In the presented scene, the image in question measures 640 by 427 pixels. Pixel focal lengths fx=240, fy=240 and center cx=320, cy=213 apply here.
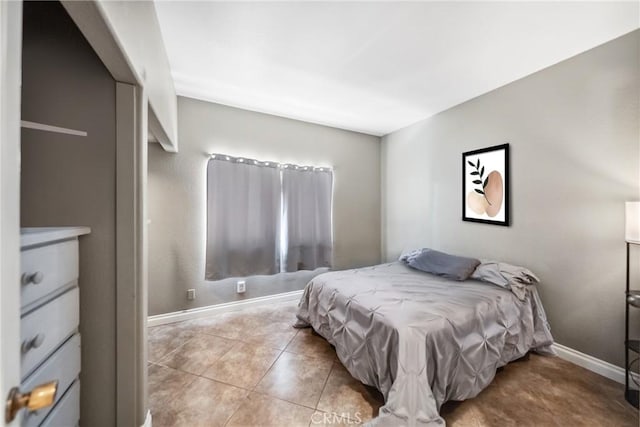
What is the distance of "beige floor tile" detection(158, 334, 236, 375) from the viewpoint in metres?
1.94

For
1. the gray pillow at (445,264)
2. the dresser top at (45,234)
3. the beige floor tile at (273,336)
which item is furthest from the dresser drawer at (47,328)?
the gray pillow at (445,264)

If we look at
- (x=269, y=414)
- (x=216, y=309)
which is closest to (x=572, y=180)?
(x=269, y=414)

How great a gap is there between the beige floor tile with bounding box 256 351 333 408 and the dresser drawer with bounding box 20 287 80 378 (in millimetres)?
1217

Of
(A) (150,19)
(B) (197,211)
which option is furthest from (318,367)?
(A) (150,19)

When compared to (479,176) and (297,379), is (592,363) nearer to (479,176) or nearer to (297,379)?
(479,176)

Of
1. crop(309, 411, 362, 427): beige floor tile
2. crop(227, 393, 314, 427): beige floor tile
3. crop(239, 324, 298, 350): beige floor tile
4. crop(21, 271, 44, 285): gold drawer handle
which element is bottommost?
crop(227, 393, 314, 427): beige floor tile

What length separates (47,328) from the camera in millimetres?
858

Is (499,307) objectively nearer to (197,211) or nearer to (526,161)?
(526,161)

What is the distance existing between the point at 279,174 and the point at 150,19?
1926 millimetres

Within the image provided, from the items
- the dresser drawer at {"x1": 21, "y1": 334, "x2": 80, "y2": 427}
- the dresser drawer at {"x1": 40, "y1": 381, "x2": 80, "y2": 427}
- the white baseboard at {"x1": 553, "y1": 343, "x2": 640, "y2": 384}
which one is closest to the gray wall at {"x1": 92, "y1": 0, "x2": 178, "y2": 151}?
the dresser drawer at {"x1": 21, "y1": 334, "x2": 80, "y2": 427}

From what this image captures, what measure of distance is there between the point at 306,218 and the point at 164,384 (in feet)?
7.27

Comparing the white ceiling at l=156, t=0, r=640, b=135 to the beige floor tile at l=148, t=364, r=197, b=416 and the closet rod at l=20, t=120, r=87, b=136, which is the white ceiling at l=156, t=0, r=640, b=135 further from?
the beige floor tile at l=148, t=364, r=197, b=416

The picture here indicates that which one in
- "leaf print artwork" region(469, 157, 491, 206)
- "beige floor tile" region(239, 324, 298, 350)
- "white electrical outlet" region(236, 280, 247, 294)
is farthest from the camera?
"white electrical outlet" region(236, 280, 247, 294)

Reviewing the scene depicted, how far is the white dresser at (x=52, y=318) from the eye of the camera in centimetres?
77
